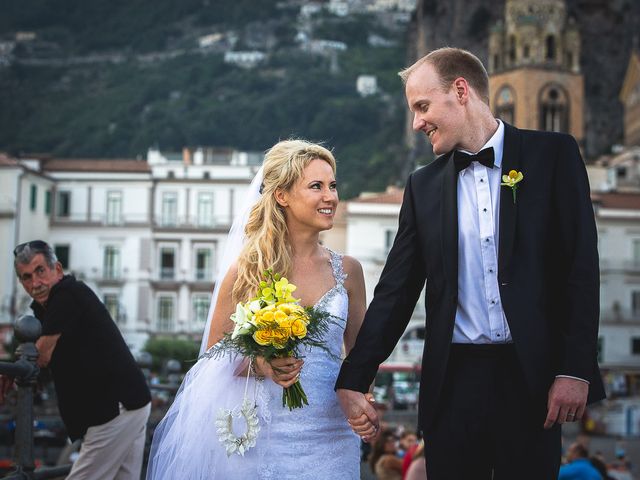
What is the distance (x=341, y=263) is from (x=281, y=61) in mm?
156599

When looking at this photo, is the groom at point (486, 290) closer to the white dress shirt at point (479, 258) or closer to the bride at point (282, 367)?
the white dress shirt at point (479, 258)

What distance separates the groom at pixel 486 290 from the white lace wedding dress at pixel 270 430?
507 mm

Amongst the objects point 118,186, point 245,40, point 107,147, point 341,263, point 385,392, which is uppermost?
point 245,40

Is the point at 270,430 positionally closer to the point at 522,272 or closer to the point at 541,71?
the point at 522,272

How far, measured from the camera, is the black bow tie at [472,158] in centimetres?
475

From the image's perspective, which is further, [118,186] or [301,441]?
[118,186]

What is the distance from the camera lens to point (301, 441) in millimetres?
5383

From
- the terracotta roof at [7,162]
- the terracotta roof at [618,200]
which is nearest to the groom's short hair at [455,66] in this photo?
the terracotta roof at [7,162]

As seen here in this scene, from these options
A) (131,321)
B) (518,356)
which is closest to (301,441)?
(518,356)

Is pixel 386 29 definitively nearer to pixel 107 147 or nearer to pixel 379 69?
pixel 379 69

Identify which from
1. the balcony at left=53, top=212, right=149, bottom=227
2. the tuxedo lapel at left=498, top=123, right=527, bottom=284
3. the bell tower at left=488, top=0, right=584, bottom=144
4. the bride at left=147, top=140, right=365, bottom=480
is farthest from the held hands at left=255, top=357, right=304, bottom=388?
the bell tower at left=488, top=0, right=584, bottom=144

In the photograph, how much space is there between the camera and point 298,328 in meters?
5.00

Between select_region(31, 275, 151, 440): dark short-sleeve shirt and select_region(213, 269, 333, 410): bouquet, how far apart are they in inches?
59.0

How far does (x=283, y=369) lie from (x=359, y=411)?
0.47 m
